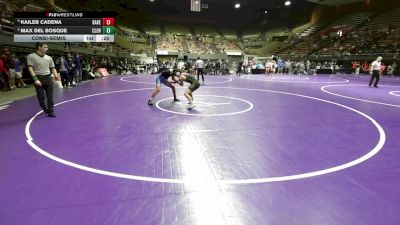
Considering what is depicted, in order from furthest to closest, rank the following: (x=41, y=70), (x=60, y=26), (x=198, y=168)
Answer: (x=60, y=26) → (x=41, y=70) → (x=198, y=168)

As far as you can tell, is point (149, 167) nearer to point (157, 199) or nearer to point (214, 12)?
point (157, 199)

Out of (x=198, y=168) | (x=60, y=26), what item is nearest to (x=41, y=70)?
(x=60, y=26)

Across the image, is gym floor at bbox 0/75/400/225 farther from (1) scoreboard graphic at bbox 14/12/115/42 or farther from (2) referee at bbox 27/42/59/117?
(1) scoreboard graphic at bbox 14/12/115/42

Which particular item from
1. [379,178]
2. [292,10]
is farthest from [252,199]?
[292,10]

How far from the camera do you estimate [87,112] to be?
8227 millimetres

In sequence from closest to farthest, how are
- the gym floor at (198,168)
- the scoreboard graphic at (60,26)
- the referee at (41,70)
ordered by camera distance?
1. the gym floor at (198,168)
2. the referee at (41,70)
3. the scoreboard graphic at (60,26)

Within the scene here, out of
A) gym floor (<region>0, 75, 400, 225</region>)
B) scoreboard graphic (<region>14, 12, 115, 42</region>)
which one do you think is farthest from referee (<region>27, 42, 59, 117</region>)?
scoreboard graphic (<region>14, 12, 115, 42</region>)

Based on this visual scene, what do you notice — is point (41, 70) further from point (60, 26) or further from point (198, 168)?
point (198, 168)

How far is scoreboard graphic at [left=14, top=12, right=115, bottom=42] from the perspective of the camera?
10.9m

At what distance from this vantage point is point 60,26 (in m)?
11.1

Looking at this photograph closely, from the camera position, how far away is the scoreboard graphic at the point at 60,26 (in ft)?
35.9

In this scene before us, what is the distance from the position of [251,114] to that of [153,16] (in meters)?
44.5

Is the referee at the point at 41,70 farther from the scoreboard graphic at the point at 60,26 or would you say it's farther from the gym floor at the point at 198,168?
the scoreboard graphic at the point at 60,26

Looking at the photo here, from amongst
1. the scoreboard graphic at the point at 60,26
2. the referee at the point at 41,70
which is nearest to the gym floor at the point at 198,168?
→ the referee at the point at 41,70
